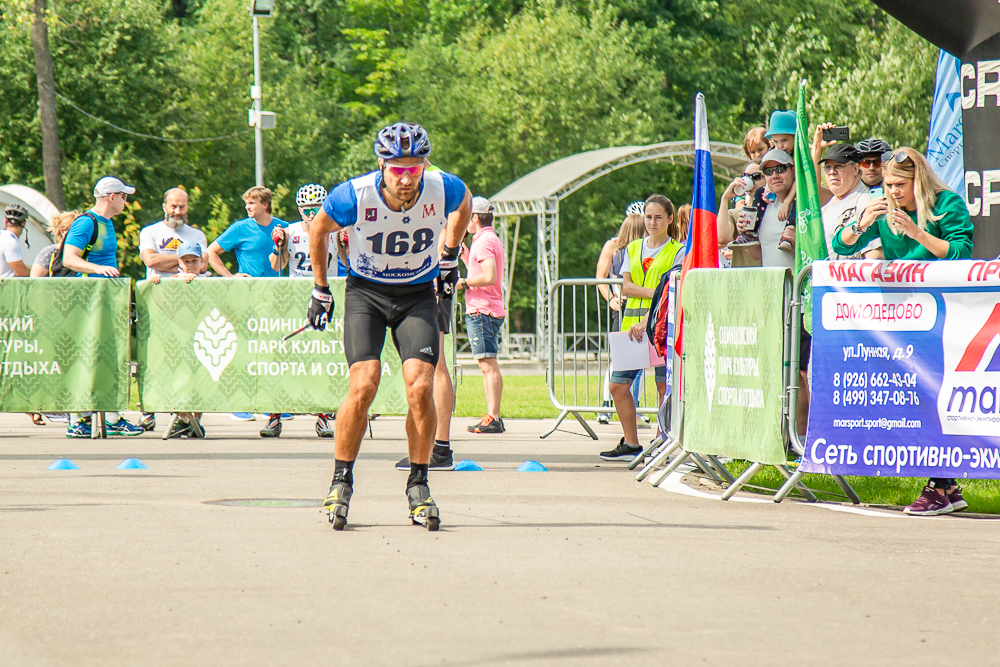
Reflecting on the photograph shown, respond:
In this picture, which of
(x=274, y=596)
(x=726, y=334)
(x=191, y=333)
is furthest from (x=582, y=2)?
(x=274, y=596)

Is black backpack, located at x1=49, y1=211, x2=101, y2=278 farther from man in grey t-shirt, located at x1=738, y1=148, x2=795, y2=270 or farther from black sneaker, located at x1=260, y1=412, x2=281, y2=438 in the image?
man in grey t-shirt, located at x1=738, y1=148, x2=795, y2=270

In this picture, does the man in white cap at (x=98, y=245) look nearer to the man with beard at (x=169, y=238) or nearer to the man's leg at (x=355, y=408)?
the man with beard at (x=169, y=238)

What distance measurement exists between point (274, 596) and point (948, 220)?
4.42 meters

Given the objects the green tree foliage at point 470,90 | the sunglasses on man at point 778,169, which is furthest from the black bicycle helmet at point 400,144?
the green tree foliage at point 470,90

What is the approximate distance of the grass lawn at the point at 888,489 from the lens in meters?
7.89

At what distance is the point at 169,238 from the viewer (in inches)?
499

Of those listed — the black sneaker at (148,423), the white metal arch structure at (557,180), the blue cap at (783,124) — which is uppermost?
the white metal arch structure at (557,180)

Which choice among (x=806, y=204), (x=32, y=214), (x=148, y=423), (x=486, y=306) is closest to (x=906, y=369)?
(x=806, y=204)

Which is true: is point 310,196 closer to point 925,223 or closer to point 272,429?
point 272,429

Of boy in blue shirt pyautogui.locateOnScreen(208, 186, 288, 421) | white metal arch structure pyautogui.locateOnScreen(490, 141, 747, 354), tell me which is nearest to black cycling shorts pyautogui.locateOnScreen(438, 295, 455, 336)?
boy in blue shirt pyautogui.locateOnScreen(208, 186, 288, 421)

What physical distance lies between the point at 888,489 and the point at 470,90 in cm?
3441

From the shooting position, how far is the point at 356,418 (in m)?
6.88

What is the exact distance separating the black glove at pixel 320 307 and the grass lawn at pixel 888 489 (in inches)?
128

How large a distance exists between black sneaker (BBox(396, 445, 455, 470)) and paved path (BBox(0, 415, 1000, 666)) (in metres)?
0.52
